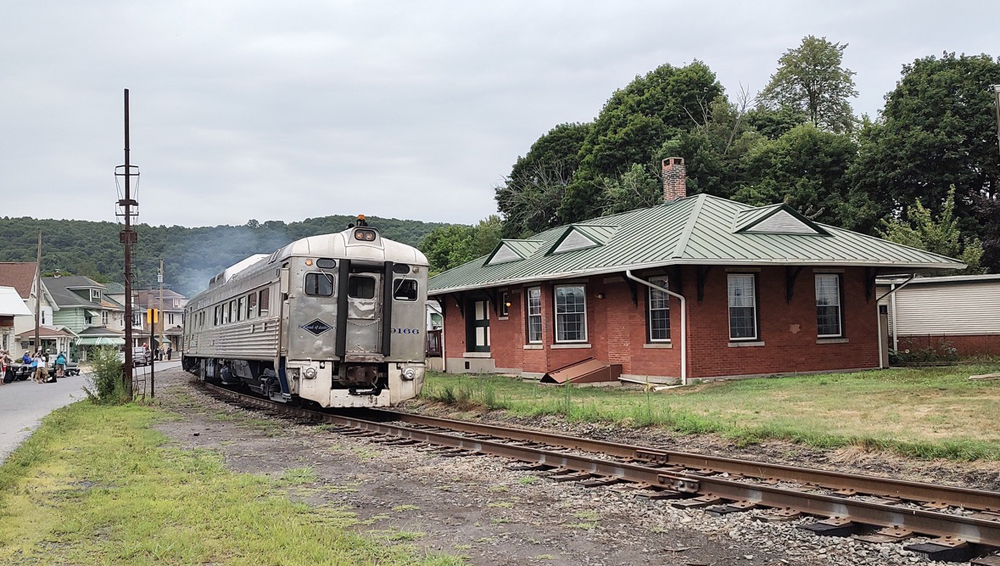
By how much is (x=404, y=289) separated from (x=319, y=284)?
1.58 m

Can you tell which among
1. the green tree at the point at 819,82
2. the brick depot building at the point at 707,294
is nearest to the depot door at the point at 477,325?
the brick depot building at the point at 707,294

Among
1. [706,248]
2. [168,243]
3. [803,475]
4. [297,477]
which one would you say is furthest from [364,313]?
[168,243]

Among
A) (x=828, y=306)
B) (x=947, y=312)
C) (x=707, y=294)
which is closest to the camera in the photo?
(x=707, y=294)

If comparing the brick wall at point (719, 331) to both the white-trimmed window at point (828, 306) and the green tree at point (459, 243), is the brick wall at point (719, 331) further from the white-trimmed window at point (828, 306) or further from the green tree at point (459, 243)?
the green tree at point (459, 243)

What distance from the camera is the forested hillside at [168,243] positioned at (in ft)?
124

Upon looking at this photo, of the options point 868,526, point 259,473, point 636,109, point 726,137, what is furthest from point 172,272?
point 868,526

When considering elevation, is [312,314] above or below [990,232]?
below

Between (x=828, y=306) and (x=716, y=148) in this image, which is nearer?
(x=828, y=306)

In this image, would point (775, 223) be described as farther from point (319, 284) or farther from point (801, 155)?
point (801, 155)

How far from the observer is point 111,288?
3504 inches

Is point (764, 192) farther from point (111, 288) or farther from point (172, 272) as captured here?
point (111, 288)

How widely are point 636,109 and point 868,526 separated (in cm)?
4229

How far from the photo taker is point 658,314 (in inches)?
732

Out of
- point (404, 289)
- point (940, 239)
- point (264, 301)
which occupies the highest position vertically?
point (940, 239)
